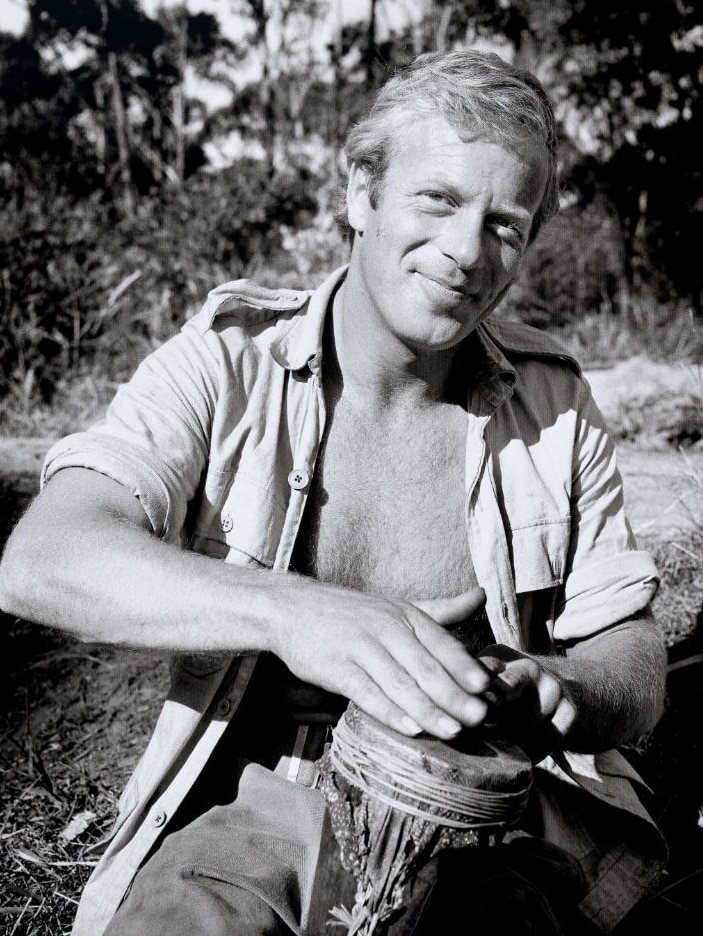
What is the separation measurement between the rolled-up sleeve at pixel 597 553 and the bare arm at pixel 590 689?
53mm

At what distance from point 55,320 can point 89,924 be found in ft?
20.1

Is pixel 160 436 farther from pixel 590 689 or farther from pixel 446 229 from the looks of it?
pixel 590 689

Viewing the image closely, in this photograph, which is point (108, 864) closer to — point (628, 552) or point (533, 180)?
point (628, 552)

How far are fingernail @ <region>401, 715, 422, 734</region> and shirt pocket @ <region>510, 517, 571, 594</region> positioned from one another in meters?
0.96

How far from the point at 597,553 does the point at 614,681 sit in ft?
1.43

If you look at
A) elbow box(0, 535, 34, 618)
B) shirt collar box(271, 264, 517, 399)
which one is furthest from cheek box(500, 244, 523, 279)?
elbow box(0, 535, 34, 618)

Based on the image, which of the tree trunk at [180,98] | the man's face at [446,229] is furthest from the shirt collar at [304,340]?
the tree trunk at [180,98]

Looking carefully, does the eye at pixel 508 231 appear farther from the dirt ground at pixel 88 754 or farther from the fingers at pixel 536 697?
the dirt ground at pixel 88 754

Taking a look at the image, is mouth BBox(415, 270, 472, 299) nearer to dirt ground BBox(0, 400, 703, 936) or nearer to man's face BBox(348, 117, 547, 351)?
man's face BBox(348, 117, 547, 351)

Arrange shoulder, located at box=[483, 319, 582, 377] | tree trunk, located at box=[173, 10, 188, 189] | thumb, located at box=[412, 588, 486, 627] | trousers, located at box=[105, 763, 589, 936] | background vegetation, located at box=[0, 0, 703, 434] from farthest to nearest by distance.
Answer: tree trunk, located at box=[173, 10, 188, 189] < background vegetation, located at box=[0, 0, 703, 434] < shoulder, located at box=[483, 319, 582, 377] < thumb, located at box=[412, 588, 486, 627] < trousers, located at box=[105, 763, 589, 936]

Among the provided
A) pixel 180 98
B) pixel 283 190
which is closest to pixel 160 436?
pixel 283 190

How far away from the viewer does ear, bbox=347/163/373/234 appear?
2.23 meters

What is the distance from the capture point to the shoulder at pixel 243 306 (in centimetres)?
204

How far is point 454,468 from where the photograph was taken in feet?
7.49
